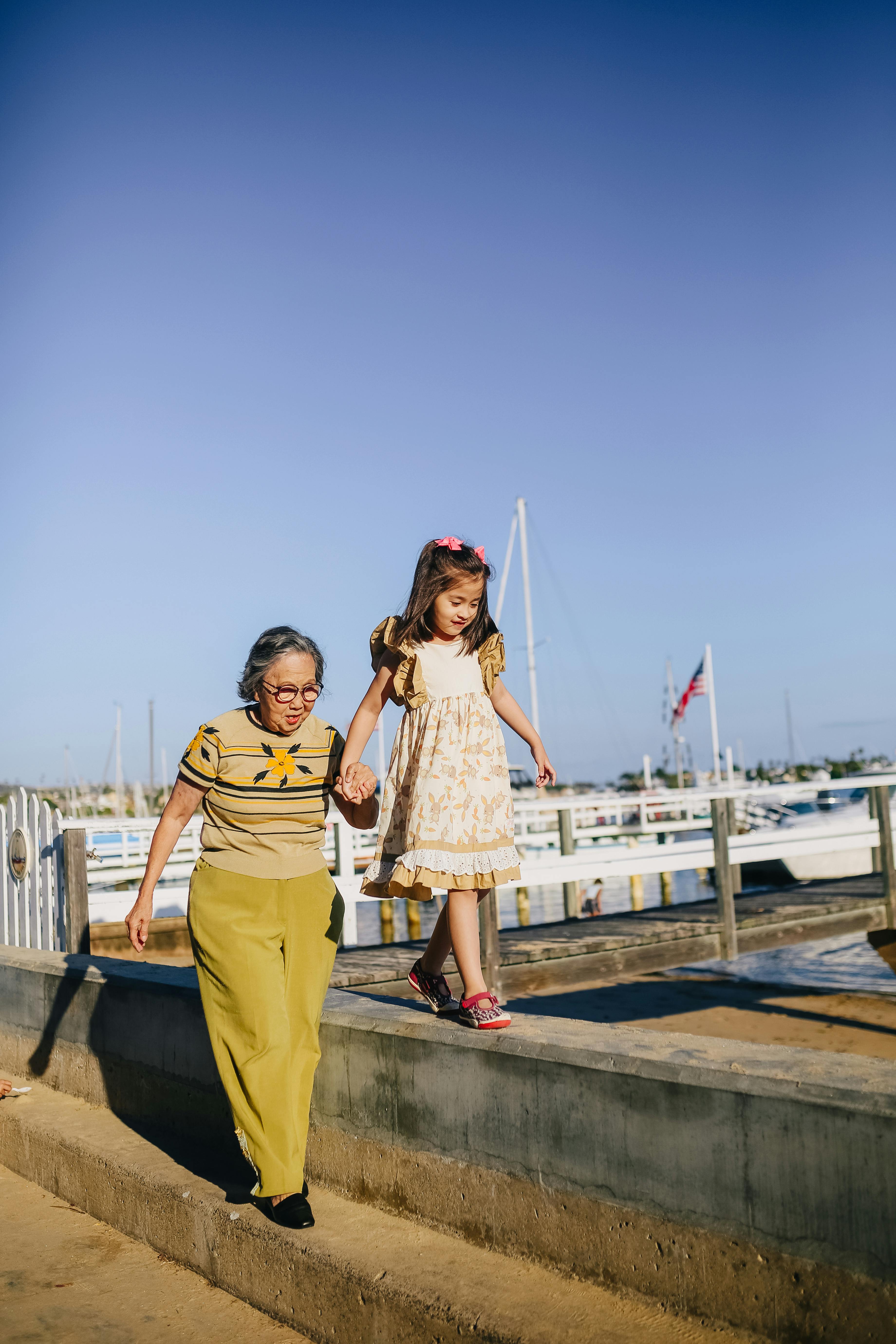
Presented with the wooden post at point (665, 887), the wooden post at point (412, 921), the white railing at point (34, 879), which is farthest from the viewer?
the wooden post at point (665, 887)

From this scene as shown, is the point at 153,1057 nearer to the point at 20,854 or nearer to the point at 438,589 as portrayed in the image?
the point at 438,589

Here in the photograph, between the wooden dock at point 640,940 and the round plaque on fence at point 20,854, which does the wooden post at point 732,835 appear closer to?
the wooden dock at point 640,940

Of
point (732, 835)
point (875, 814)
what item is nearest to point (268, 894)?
point (732, 835)

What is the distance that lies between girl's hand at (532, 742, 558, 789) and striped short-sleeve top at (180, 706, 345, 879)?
70 centimetres

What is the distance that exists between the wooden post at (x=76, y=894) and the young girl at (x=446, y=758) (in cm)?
279

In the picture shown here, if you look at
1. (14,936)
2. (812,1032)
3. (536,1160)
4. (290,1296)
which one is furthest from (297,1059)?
(812,1032)

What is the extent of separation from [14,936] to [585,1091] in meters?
4.93

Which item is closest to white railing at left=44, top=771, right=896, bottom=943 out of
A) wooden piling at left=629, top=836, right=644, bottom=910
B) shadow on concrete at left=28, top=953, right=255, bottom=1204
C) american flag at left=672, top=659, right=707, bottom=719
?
shadow on concrete at left=28, top=953, right=255, bottom=1204

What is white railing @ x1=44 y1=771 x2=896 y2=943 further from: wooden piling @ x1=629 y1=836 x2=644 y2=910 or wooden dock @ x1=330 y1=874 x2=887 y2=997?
wooden piling @ x1=629 y1=836 x2=644 y2=910

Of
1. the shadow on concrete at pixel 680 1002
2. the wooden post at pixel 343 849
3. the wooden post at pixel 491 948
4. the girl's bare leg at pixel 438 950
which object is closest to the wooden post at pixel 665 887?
the shadow on concrete at pixel 680 1002

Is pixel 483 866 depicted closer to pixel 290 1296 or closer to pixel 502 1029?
pixel 502 1029

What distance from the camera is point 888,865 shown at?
979 centimetres

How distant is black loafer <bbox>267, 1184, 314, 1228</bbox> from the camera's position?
3006 millimetres

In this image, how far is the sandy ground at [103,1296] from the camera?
9.64ft
